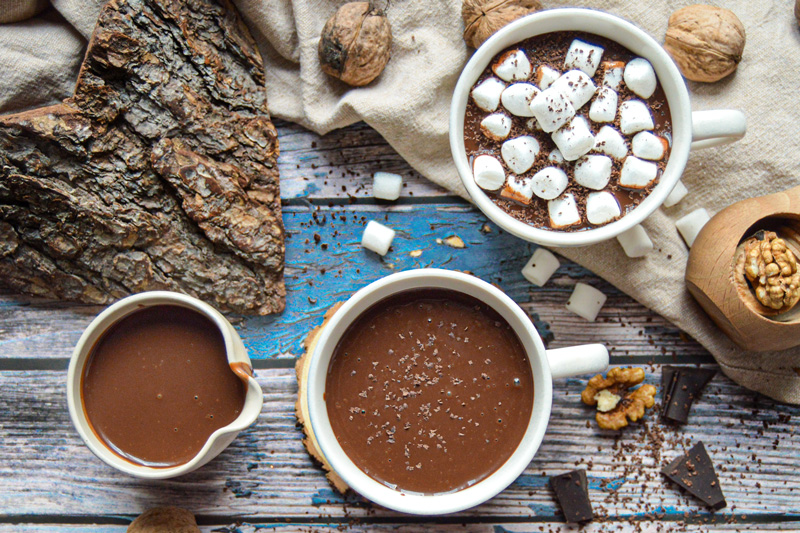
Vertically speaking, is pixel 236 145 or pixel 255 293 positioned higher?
pixel 236 145

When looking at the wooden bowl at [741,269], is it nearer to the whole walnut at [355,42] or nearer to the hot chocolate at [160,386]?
the whole walnut at [355,42]

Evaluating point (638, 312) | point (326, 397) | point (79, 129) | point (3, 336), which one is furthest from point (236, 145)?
point (638, 312)

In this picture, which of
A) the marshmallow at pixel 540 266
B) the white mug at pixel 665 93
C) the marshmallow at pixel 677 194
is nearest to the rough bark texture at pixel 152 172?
the white mug at pixel 665 93

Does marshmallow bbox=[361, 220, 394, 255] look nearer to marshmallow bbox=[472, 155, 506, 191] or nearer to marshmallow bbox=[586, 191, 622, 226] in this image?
marshmallow bbox=[472, 155, 506, 191]

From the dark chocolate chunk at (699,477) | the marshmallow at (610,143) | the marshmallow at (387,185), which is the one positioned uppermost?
the marshmallow at (610,143)

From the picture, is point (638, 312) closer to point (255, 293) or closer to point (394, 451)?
point (394, 451)

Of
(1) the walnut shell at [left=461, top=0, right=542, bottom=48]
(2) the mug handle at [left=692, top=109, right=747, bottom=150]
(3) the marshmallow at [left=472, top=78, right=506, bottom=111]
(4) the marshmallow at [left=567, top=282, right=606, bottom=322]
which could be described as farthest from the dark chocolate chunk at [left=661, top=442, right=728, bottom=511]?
(1) the walnut shell at [left=461, top=0, right=542, bottom=48]
